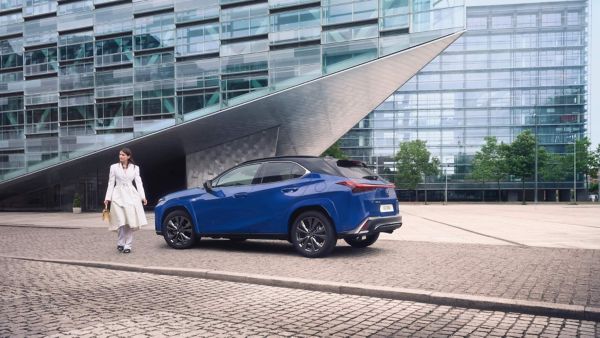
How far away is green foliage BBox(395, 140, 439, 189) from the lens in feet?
209

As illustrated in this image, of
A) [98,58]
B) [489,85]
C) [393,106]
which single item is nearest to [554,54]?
[489,85]

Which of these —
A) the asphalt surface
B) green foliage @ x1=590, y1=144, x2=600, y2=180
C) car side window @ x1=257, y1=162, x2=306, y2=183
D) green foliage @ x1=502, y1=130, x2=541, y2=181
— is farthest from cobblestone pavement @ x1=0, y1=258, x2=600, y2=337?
green foliage @ x1=590, y1=144, x2=600, y2=180

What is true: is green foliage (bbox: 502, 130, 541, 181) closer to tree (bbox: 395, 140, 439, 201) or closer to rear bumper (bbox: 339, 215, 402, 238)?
tree (bbox: 395, 140, 439, 201)

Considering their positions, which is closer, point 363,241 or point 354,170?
point 354,170

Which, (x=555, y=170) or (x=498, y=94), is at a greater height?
(x=498, y=94)

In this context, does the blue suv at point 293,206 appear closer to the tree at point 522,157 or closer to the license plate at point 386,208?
the license plate at point 386,208

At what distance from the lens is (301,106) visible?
2495 centimetres

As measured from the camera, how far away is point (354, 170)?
781 centimetres

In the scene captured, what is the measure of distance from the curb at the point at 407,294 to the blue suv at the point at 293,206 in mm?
1718

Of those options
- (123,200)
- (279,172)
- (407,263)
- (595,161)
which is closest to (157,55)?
(123,200)

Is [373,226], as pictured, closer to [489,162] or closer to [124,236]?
[124,236]

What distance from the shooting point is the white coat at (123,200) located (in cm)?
855

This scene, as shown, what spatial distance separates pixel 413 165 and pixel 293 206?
193ft

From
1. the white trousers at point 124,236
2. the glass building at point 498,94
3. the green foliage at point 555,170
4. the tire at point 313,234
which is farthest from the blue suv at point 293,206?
the glass building at point 498,94
